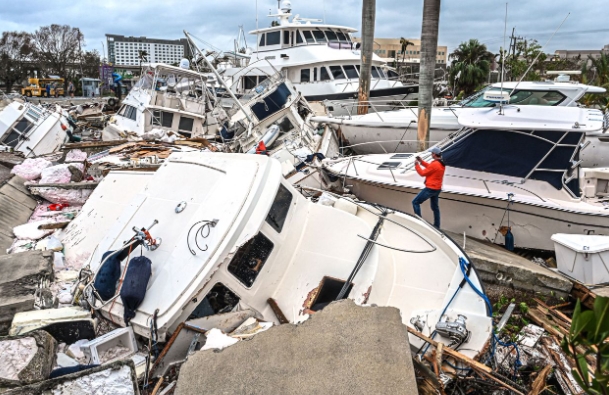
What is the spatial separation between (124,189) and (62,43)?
51.4 m

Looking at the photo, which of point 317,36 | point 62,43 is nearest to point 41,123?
point 317,36

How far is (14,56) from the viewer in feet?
160

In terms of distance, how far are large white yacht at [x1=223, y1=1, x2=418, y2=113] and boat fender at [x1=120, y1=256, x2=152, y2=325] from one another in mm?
13950

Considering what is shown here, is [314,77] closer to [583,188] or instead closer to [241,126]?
[241,126]

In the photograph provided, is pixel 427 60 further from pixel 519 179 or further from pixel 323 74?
pixel 323 74

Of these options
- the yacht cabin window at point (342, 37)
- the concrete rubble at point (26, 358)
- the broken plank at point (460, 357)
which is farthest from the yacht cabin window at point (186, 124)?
the broken plank at point (460, 357)

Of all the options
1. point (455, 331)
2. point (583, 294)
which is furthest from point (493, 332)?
point (583, 294)

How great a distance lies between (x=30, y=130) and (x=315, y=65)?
33.3 ft

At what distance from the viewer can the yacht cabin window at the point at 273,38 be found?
65.4 ft

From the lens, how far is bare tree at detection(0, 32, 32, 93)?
44.1 meters

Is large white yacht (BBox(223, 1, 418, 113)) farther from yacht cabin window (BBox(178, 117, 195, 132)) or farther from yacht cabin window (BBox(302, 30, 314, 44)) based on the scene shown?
yacht cabin window (BBox(178, 117, 195, 132))

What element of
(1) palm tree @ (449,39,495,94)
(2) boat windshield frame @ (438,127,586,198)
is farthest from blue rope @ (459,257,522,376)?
(1) palm tree @ (449,39,495,94)

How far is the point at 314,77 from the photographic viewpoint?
18.7 metres

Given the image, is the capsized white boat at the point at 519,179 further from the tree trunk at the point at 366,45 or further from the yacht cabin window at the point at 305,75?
the yacht cabin window at the point at 305,75
